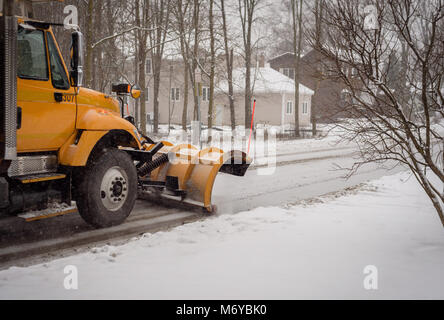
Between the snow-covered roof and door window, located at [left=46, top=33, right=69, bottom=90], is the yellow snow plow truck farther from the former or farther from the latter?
the snow-covered roof

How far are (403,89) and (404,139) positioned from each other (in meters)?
0.84

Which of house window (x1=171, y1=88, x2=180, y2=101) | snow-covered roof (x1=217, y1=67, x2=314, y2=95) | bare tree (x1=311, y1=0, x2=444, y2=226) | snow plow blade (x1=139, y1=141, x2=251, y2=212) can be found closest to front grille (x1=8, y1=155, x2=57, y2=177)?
snow plow blade (x1=139, y1=141, x2=251, y2=212)

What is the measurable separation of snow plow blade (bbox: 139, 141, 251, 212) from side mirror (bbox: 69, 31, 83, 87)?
190 centimetres

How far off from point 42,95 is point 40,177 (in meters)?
0.96

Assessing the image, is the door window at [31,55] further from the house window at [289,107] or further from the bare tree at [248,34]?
the house window at [289,107]

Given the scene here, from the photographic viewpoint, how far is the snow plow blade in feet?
22.3

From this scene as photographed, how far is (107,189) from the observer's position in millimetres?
5918

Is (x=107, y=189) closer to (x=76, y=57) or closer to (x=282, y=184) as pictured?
(x=76, y=57)

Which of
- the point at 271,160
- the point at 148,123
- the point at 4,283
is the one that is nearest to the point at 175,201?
the point at 4,283

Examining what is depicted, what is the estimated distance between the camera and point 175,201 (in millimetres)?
7152

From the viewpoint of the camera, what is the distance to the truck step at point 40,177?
492 cm

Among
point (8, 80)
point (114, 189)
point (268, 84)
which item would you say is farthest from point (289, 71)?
point (8, 80)

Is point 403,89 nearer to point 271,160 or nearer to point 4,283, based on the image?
point 4,283

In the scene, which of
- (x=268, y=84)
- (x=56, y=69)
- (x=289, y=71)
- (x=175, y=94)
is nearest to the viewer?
(x=56, y=69)
